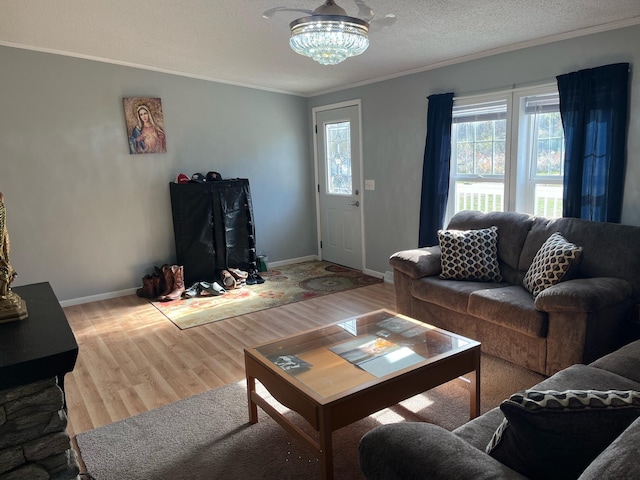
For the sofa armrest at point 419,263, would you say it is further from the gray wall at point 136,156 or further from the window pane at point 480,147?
the gray wall at point 136,156

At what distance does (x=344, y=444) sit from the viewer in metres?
2.23

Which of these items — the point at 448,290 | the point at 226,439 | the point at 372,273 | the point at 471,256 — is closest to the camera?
the point at 226,439

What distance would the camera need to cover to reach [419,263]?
3523 mm

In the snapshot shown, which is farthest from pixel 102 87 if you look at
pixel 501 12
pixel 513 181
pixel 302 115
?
pixel 513 181

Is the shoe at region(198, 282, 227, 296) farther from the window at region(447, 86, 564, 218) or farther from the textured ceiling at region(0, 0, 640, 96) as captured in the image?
the window at region(447, 86, 564, 218)

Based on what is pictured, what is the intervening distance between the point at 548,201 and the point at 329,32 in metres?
2.42

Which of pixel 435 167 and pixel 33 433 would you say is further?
pixel 435 167

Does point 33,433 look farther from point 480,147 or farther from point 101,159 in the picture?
point 480,147

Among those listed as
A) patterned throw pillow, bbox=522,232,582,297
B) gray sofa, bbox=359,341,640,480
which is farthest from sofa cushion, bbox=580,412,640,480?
patterned throw pillow, bbox=522,232,582,297

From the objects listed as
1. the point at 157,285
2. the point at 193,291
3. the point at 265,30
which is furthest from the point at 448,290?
the point at 157,285

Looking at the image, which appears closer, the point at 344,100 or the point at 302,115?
the point at 344,100

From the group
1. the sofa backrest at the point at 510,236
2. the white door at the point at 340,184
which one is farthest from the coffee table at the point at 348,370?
the white door at the point at 340,184

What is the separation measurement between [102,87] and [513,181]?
3974 mm

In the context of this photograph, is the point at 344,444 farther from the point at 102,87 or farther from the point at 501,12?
the point at 102,87
